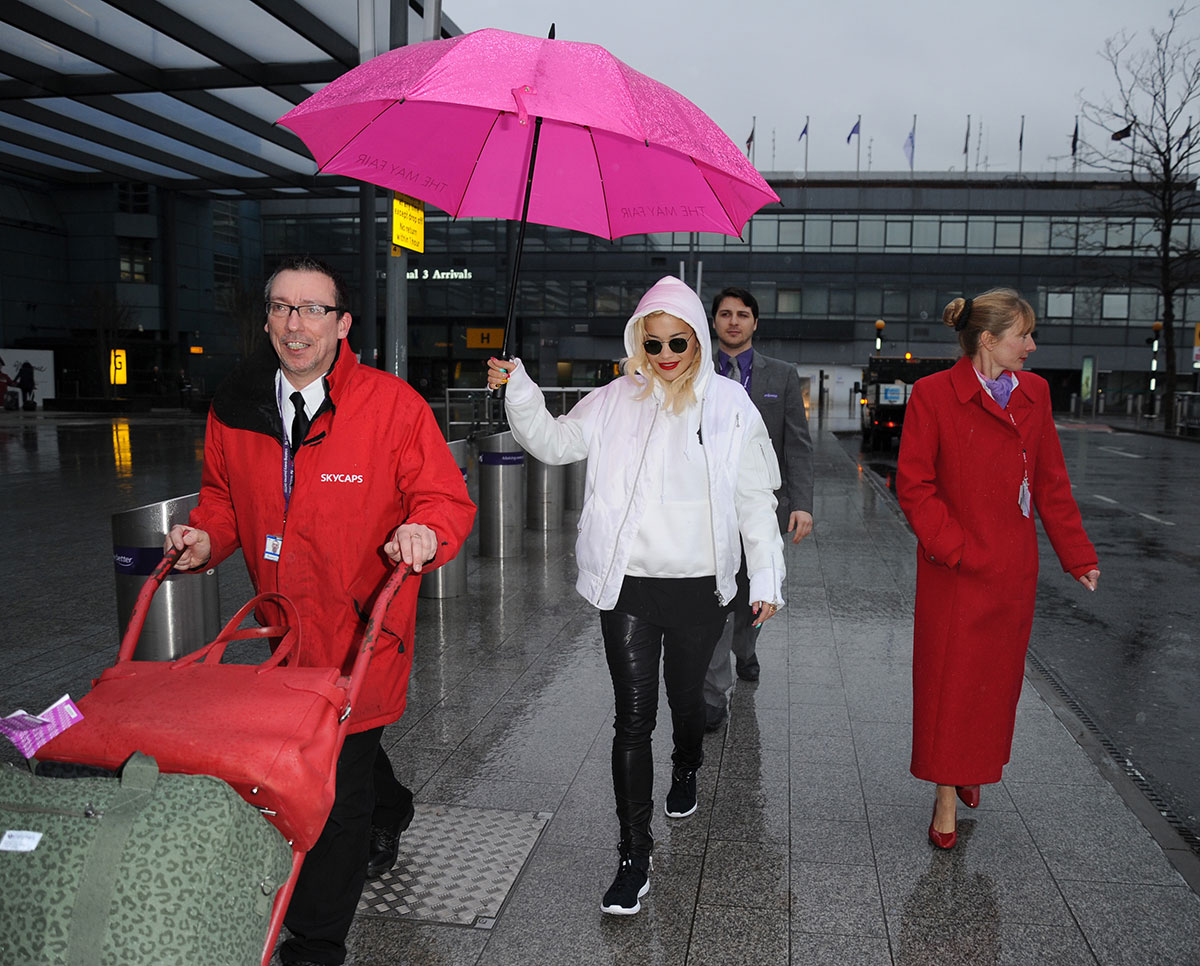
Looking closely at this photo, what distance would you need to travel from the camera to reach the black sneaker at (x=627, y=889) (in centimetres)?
329

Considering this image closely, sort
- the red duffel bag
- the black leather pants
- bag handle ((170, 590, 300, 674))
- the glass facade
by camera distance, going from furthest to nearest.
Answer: the glass facade < the black leather pants < bag handle ((170, 590, 300, 674)) < the red duffel bag

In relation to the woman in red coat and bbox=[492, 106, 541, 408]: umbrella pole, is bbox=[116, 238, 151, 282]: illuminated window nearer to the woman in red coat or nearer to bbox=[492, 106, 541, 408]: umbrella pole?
bbox=[492, 106, 541, 408]: umbrella pole

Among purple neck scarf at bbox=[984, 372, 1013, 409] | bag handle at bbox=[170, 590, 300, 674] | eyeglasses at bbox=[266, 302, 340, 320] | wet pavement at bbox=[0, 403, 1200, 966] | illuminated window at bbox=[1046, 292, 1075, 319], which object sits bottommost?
wet pavement at bbox=[0, 403, 1200, 966]

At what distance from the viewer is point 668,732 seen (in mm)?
4895

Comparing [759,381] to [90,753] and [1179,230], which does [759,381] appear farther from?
[1179,230]

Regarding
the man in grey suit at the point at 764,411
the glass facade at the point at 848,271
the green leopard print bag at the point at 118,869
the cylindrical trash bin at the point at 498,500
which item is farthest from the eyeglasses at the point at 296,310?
the glass facade at the point at 848,271

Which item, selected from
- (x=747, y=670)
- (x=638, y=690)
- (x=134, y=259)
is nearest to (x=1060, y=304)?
(x=134, y=259)

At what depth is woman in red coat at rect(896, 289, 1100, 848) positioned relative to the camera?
372cm

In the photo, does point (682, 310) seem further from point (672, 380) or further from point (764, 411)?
point (764, 411)

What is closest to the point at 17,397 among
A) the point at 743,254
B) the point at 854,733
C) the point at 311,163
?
the point at 311,163

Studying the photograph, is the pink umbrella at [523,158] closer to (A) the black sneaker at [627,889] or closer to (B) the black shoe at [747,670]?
(A) the black sneaker at [627,889]

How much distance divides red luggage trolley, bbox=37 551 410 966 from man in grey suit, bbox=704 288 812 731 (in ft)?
10.3

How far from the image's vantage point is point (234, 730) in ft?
6.65

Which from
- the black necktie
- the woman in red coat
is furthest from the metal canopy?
the black necktie
